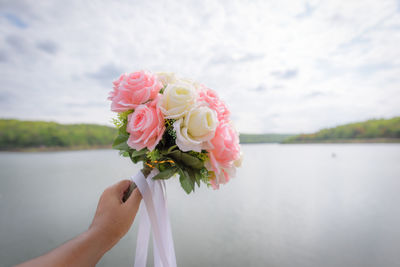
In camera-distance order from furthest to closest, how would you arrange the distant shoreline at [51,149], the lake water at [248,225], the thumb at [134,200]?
the distant shoreline at [51,149], the lake water at [248,225], the thumb at [134,200]

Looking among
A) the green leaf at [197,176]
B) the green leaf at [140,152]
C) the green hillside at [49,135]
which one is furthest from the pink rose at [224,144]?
the green hillside at [49,135]

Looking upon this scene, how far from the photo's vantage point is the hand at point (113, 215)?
735 mm

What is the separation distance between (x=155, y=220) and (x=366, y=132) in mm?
16504

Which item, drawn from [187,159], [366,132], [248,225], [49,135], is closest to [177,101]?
[187,159]

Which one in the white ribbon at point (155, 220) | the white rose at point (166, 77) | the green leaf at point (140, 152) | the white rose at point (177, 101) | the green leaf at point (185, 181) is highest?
the white rose at point (166, 77)

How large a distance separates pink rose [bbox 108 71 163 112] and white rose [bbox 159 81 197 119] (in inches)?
2.4

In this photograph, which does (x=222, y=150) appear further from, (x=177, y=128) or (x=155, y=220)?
(x=155, y=220)

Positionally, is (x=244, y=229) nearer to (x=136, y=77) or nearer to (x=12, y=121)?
(x=136, y=77)

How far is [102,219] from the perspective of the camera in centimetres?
75

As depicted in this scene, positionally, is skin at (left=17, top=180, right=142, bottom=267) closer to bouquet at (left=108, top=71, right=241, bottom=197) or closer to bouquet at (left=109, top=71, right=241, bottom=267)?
bouquet at (left=109, top=71, right=241, bottom=267)

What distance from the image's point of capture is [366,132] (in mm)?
13266

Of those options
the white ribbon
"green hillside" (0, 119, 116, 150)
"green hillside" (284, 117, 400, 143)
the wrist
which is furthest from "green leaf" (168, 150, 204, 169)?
"green hillside" (284, 117, 400, 143)

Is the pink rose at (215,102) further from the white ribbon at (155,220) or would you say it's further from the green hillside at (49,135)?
the green hillside at (49,135)

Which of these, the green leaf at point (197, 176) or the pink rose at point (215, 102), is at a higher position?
the pink rose at point (215, 102)
